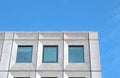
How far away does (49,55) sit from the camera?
25.5 meters

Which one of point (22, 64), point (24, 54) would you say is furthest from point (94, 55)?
point (22, 64)

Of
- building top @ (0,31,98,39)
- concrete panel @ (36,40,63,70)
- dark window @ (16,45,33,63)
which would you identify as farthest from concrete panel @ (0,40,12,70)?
concrete panel @ (36,40,63,70)

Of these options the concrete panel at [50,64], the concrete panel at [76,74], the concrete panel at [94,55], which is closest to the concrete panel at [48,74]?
the concrete panel at [50,64]

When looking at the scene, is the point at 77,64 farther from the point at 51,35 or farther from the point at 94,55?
the point at 51,35

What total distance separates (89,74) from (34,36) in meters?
6.31

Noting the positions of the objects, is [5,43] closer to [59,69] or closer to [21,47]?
[21,47]

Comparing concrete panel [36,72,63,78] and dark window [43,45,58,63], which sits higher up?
dark window [43,45,58,63]

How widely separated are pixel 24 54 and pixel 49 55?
7.42 feet

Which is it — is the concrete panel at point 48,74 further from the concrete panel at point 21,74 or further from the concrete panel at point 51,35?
the concrete panel at point 51,35

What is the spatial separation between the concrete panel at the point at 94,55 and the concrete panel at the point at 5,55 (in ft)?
24.2

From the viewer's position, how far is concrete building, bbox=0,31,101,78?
24.1 m

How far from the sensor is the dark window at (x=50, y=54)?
25188 mm

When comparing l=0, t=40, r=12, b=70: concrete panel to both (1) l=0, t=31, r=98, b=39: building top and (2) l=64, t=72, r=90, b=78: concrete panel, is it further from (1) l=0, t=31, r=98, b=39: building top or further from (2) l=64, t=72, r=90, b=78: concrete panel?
(2) l=64, t=72, r=90, b=78: concrete panel

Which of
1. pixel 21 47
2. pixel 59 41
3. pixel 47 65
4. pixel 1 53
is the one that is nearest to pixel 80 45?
pixel 59 41
